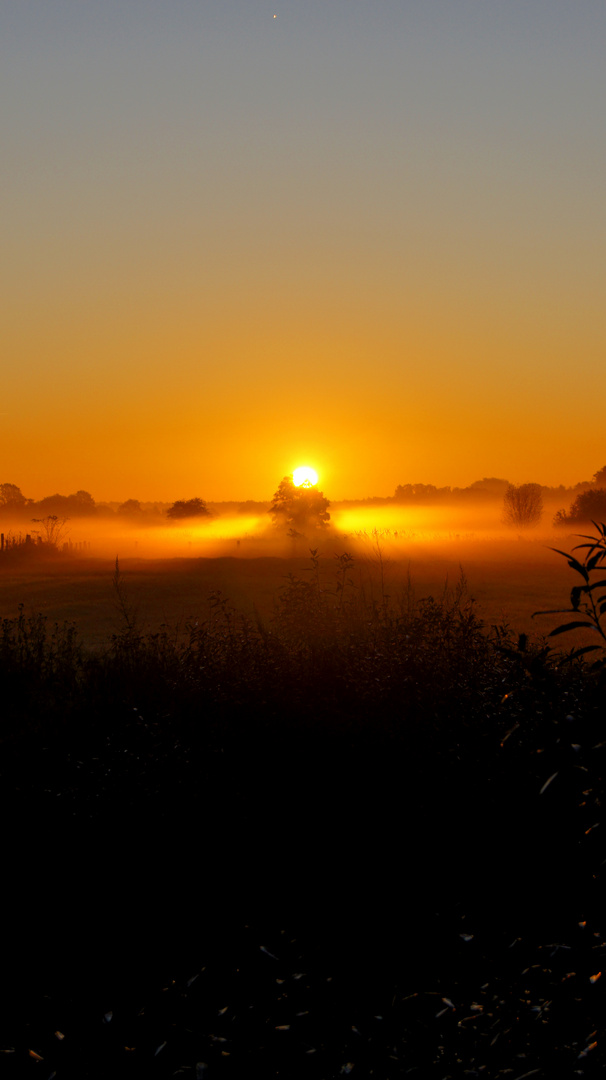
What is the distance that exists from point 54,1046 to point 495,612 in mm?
15029

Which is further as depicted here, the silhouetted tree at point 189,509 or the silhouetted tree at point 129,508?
the silhouetted tree at point 129,508

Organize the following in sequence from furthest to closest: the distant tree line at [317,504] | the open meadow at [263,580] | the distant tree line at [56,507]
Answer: the distant tree line at [56,507] < the distant tree line at [317,504] < the open meadow at [263,580]

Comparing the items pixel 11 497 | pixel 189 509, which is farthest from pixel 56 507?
pixel 189 509

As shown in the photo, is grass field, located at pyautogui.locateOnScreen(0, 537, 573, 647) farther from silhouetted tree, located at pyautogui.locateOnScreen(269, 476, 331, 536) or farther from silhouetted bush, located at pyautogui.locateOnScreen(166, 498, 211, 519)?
silhouetted bush, located at pyautogui.locateOnScreen(166, 498, 211, 519)

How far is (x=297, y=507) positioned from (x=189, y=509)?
99.2 feet

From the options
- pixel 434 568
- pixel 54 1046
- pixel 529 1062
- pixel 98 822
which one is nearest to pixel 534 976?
pixel 529 1062

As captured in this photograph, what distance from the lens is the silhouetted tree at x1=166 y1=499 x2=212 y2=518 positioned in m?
90.2

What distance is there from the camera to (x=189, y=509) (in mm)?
90625

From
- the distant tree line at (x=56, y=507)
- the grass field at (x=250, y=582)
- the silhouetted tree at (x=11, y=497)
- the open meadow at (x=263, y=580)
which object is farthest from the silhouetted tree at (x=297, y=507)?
the silhouetted tree at (x=11, y=497)

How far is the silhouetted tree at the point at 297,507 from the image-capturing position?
62.4m

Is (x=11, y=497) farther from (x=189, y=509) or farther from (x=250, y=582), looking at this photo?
(x=250, y=582)

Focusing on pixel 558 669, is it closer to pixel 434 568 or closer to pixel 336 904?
pixel 336 904

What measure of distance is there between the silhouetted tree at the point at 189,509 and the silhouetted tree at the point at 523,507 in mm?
35894

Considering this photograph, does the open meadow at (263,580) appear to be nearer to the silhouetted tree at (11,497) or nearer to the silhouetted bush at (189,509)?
the silhouetted bush at (189,509)
